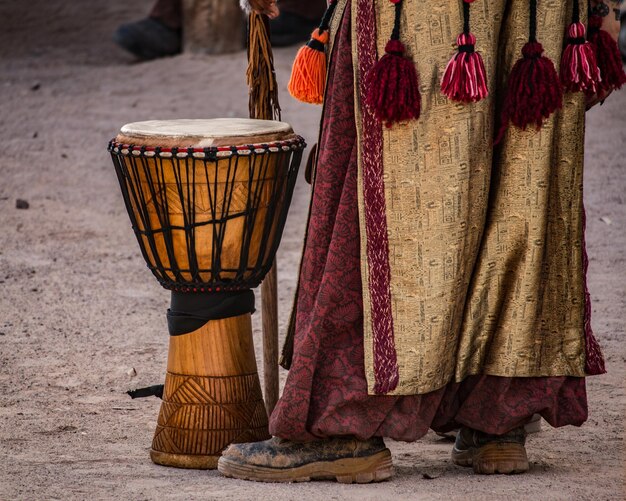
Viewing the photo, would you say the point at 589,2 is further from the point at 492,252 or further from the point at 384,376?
the point at 384,376

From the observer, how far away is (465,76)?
245 centimetres

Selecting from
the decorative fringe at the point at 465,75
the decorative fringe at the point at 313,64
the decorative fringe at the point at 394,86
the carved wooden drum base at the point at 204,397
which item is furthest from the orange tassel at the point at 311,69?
the carved wooden drum base at the point at 204,397

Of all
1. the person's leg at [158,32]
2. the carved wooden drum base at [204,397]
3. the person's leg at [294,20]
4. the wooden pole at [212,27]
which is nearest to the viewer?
the carved wooden drum base at [204,397]

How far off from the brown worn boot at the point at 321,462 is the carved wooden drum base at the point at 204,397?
0.64 ft

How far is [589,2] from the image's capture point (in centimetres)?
261

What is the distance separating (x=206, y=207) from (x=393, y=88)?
603 mm

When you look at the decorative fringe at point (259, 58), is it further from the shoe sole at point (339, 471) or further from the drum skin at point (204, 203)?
the shoe sole at point (339, 471)

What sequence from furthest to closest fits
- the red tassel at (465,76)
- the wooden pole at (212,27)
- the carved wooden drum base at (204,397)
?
the wooden pole at (212,27), the carved wooden drum base at (204,397), the red tassel at (465,76)

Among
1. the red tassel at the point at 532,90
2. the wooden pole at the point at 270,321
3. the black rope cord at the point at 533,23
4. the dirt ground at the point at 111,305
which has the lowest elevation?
the dirt ground at the point at 111,305

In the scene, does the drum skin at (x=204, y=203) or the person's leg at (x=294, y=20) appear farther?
the person's leg at (x=294, y=20)

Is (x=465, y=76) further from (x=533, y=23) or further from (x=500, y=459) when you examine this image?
(x=500, y=459)

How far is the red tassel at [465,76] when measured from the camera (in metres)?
2.45

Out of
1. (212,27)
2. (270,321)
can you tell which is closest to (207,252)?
(270,321)

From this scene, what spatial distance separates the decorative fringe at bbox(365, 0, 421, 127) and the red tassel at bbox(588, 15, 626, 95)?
0.44 meters
